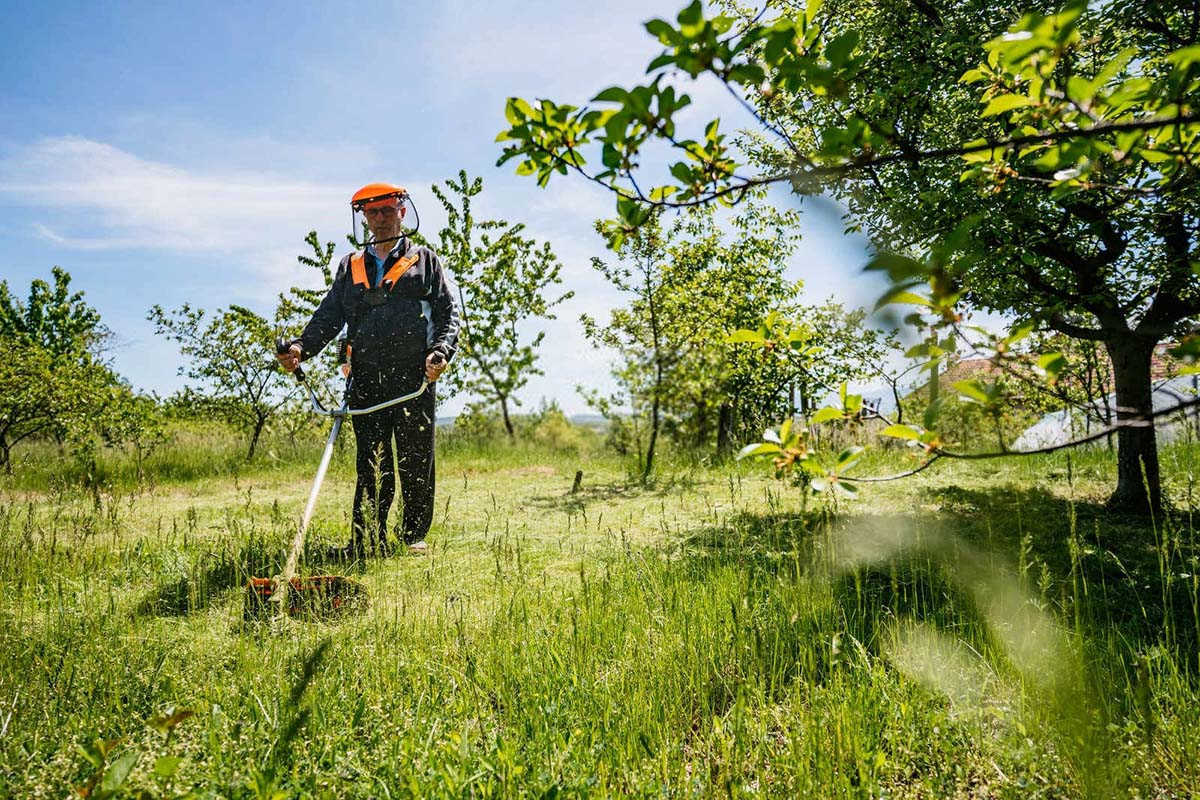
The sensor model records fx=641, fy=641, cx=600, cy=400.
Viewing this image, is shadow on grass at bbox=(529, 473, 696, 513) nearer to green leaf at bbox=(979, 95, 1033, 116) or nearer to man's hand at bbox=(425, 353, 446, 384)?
man's hand at bbox=(425, 353, 446, 384)

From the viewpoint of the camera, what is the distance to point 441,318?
15.3 ft

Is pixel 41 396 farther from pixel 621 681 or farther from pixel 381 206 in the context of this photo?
pixel 621 681

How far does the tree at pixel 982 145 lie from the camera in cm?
112

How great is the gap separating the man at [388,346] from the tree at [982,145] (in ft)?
8.38

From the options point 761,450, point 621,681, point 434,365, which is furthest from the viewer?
point 434,365

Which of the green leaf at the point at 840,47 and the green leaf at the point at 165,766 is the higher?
the green leaf at the point at 840,47

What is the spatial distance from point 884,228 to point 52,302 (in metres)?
30.2

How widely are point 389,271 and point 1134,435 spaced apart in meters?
5.44

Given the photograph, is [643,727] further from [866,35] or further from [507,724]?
[866,35]

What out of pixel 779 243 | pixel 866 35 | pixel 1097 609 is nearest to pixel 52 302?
pixel 779 243

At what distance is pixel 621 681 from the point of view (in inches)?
89.2

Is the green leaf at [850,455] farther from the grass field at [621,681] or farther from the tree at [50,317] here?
the tree at [50,317]

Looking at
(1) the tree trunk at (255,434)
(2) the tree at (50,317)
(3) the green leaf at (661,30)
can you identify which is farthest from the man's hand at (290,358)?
(2) the tree at (50,317)

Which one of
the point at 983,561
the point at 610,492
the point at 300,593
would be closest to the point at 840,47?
the point at 300,593
